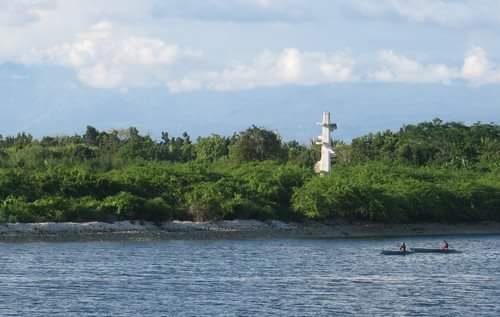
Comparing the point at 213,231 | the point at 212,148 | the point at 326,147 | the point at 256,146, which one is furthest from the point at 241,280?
the point at 212,148

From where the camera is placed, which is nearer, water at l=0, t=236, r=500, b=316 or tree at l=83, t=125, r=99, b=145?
water at l=0, t=236, r=500, b=316

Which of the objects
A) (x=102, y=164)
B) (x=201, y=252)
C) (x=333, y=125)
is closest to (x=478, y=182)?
(x=333, y=125)

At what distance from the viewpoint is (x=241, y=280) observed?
2213 inches

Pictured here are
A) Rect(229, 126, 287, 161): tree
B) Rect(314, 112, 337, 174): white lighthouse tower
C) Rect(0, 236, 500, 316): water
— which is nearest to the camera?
Rect(0, 236, 500, 316): water

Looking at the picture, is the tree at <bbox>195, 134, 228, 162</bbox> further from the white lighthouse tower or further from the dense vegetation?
the white lighthouse tower

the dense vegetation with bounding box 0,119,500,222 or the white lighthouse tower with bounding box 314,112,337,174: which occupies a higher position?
the white lighthouse tower with bounding box 314,112,337,174

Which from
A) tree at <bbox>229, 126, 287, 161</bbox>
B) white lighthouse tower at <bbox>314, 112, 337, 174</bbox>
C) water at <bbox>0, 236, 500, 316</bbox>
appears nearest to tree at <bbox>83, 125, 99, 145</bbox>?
tree at <bbox>229, 126, 287, 161</bbox>

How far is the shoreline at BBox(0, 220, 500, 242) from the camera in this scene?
7612cm

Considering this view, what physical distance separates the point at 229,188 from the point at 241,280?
30751 millimetres

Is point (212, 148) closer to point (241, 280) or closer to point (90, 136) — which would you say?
point (90, 136)

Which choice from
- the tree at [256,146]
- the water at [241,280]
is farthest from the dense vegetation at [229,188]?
the water at [241,280]

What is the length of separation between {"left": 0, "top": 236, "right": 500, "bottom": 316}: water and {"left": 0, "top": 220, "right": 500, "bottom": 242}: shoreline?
11.4ft

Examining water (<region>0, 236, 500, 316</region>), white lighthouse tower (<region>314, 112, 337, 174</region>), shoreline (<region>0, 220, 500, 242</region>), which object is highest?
white lighthouse tower (<region>314, 112, 337, 174</region>)

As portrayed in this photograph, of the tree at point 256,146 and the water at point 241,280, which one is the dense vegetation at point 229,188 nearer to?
the tree at point 256,146
